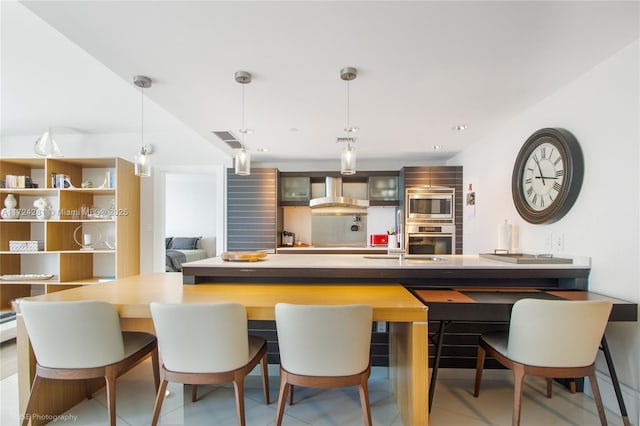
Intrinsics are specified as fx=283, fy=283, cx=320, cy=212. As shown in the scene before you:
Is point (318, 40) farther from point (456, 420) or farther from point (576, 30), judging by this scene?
point (456, 420)

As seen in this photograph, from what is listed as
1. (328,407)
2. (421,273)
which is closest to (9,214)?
(328,407)

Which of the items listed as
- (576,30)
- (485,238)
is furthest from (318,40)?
(485,238)

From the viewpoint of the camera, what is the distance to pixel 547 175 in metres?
2.37

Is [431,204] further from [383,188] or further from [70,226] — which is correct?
[70,226]

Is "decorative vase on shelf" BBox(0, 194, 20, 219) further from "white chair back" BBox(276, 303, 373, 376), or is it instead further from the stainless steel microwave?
the stainless steel microwave

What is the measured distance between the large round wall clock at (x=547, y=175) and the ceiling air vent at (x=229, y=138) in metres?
3.12

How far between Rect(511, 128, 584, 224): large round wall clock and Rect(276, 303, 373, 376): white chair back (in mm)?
1909

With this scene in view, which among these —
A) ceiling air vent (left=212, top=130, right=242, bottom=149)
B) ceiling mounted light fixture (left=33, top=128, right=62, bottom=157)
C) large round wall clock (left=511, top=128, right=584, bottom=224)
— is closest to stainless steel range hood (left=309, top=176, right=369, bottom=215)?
ceiling air vent (left=212, top=130, right=242, bottom=149)

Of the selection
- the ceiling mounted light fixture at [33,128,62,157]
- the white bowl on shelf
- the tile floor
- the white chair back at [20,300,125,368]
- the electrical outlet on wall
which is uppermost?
the ceiling mounted light fixture at [33,128,62,157]

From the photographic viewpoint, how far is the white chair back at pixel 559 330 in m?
1.50

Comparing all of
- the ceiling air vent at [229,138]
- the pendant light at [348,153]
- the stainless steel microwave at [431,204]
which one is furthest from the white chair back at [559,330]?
the ceiling air vent at [229,138]

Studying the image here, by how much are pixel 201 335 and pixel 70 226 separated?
4.03 meters

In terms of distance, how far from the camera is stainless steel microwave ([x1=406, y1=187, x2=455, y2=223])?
14.0ft

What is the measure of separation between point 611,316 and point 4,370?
4662 mm
